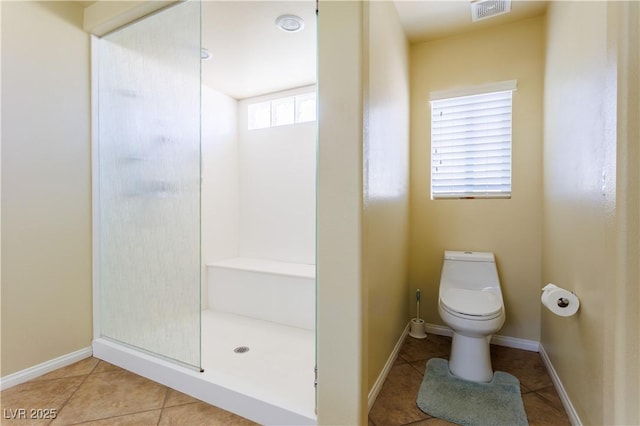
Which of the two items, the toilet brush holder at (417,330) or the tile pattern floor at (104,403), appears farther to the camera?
the toilet brush holder at (417,330)

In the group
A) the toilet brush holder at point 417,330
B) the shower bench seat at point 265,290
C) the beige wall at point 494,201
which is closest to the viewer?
the beige wall at point 494,201

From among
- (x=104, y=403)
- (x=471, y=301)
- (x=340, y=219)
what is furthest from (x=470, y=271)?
(x=104, y=403)

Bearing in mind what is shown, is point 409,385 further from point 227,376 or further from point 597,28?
point 597,28

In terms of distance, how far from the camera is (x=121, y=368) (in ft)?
6.63

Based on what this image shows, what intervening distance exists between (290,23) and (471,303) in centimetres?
229

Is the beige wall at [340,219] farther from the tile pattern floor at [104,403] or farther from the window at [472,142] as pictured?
the window at [472,142]

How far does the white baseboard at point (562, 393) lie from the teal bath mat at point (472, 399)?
0.66 feet

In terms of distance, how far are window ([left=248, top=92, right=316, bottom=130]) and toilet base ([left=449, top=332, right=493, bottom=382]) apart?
2408 mm

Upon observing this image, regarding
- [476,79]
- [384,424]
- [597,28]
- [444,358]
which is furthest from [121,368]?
[476,79]

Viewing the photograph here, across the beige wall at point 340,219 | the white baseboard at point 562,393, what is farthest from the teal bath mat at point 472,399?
the beige wall at point 340,219

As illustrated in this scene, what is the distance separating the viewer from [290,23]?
2.10 meters

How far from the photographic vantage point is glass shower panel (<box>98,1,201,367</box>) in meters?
1.82

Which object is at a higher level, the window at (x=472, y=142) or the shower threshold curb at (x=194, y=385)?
the window at (x=472, y=142)

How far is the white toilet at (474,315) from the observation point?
178cm
